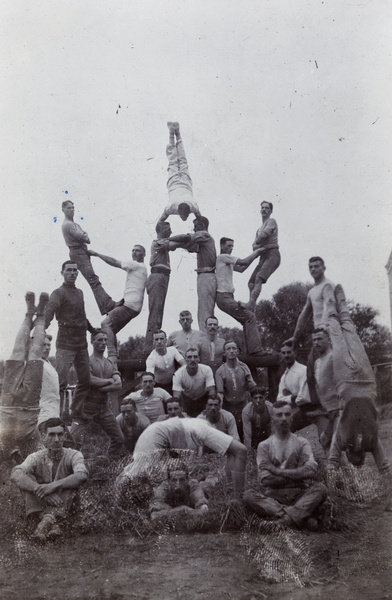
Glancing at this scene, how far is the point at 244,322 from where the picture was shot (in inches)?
294

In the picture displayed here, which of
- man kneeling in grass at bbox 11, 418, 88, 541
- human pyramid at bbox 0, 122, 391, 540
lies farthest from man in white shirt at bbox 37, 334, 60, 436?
man kneeling in grass at bbox 11, 418, 88, 541

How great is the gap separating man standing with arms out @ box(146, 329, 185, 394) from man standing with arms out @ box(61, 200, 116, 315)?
2.47ft

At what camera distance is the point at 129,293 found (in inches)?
289

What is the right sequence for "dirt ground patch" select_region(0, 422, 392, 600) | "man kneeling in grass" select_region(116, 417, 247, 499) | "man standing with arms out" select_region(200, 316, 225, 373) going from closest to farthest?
"dirt ground patch" select_region(0, 422, 392, 600) < "man kneeling in grass" select_region(116, 417, 247, 499) < "man standing with arms out" select_region(200, 316, 225, 373)

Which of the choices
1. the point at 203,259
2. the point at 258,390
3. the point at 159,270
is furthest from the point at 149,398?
the point at 203,259

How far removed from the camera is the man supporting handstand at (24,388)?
6.39 m

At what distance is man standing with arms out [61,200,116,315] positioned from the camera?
720 centimetres

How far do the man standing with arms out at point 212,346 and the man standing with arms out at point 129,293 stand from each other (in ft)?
2.93

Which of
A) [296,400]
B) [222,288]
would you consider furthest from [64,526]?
[222,288]

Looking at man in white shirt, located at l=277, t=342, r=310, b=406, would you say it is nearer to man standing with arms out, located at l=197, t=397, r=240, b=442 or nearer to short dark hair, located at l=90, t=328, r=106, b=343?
man standing with arms out, located at l=197, t=397, r=240, b=442

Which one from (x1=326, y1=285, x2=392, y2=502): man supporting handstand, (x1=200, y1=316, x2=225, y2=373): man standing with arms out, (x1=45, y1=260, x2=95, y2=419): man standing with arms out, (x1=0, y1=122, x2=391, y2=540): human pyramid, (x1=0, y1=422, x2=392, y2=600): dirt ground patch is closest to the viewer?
(x1=0, y1=422, x2=392, y2=600): dirt ground patch

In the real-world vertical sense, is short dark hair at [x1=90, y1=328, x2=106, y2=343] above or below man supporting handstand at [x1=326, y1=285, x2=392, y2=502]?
above

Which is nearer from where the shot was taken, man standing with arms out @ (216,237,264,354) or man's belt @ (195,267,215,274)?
man standing with arms out @ (216,237,264,354)

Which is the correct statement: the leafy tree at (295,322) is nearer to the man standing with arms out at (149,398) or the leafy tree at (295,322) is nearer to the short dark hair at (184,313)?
the short dark hair at (184,313)
